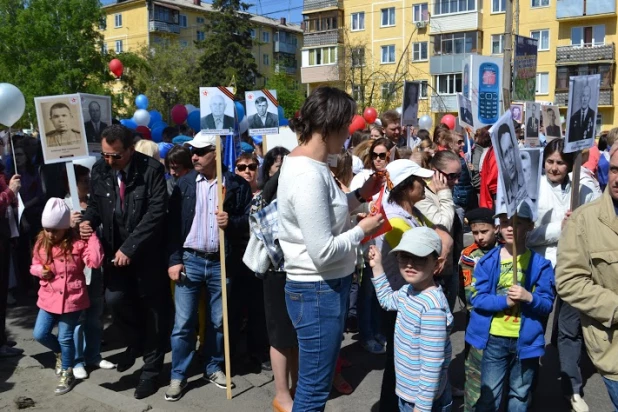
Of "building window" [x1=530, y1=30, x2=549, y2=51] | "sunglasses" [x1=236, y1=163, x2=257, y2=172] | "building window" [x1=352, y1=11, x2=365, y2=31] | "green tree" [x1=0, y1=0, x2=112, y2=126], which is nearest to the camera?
"sunglasses" [x1=236, y1=163, x2=257, y2=172]

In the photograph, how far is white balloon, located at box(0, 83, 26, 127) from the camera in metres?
7.96

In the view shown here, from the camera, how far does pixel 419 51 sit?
164 ft

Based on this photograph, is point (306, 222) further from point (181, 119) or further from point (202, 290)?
point (181, 119)

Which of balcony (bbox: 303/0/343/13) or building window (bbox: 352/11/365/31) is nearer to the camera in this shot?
building window (bbox: 352/11/365/31)

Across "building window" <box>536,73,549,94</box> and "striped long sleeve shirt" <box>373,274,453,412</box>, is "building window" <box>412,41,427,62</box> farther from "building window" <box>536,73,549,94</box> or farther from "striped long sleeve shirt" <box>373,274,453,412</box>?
"striped long sleeve shirt" <box>373,274,453,412</box>

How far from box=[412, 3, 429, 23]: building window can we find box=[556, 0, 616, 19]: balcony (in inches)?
372

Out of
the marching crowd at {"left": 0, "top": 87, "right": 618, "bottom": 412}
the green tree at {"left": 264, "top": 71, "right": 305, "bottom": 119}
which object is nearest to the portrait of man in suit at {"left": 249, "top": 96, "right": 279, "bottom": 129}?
the marching crowd at {"left": 0, "top": 87, "right": 618, "bottom": 412}

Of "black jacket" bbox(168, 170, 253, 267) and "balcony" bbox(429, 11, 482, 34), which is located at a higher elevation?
"balcony" bbox(429, 11, 482, 34)

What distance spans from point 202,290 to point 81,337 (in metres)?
1.09

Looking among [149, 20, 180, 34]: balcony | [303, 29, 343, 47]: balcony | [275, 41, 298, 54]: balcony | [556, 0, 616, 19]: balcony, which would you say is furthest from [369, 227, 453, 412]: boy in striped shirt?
[275, 41, 298, 54]: balcony

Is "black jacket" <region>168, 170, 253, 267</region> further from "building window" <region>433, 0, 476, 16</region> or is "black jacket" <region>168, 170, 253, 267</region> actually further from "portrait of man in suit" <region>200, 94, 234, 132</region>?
"building window" <region>433, 0, 476, 16</region>

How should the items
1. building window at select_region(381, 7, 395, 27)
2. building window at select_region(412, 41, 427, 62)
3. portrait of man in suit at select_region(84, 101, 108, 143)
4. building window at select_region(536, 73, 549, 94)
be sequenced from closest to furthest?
portrait of man in suit at select_region(84, 101, 108, 143) < building window at select_region(536, 73, 549, 94) < building window at select_region(412, 41, 427, 62) < building window at select_region(381, 7, 395, 27)

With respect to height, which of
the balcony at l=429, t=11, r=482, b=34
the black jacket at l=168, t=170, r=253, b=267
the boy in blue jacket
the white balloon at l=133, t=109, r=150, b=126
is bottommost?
the boy in blue jacket

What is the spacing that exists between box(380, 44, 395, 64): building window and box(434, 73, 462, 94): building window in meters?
5.17
